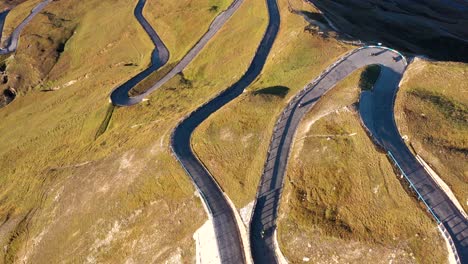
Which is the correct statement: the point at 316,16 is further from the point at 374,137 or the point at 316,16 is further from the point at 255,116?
the point at 374,137

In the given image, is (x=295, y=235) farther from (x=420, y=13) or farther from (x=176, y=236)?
(x=420, y=13)

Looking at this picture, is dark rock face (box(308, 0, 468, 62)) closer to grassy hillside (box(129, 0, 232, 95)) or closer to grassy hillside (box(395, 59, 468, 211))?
grassy hillside (box(395, 59, 468, 211))

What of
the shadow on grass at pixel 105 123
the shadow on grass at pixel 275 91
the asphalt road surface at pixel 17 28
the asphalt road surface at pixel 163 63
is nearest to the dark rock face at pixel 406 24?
the asphalt road surface at pixel 163 63

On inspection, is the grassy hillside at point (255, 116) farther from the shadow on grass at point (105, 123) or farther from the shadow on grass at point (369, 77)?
the shadow on grass at point (105, 123)

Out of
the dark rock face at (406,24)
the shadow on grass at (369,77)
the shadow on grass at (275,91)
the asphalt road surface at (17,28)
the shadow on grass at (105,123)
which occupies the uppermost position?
the asphalt road surface at (17,28)

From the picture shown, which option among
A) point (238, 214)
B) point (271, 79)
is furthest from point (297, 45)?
point (238, 214)

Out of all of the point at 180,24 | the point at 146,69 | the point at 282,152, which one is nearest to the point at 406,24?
the point at 180,24

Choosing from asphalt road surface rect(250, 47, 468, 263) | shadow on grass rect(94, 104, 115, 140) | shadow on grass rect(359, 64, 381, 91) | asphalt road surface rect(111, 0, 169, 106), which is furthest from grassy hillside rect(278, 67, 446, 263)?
asphalt road surface rect(111, 0, 169, 106)
